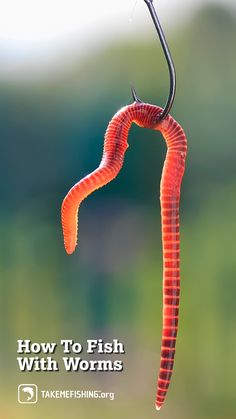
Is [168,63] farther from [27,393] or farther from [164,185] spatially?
[27,393]

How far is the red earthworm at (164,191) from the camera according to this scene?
1.95 meters

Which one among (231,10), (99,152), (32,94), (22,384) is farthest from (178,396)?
(231,10)

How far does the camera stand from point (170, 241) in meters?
1.98

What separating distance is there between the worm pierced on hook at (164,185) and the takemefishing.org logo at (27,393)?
30 centimetres

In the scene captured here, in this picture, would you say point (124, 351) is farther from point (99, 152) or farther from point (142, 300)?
point (99, 152)

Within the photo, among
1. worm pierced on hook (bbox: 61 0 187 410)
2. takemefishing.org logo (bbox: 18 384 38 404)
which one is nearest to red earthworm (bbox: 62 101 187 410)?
worm pierced on hook (bbox: 61 0 187 410)

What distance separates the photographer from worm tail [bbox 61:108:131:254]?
6.38 feet

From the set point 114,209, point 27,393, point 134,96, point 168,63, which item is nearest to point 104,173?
point 114,209

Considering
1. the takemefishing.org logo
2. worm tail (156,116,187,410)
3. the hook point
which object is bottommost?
the takemefishing.org logo

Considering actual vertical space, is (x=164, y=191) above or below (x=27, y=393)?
above

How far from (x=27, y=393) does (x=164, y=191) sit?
1.97 ft

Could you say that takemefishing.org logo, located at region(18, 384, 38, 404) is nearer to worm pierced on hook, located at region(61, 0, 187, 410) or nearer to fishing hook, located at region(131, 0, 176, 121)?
worm pierced on hook, located at region(61, 0, 187, 410)

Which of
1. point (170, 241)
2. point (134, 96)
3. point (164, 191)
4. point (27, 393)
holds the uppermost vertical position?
point (134, 96)

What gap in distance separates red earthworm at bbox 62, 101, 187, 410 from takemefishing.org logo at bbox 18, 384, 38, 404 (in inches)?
11.9
